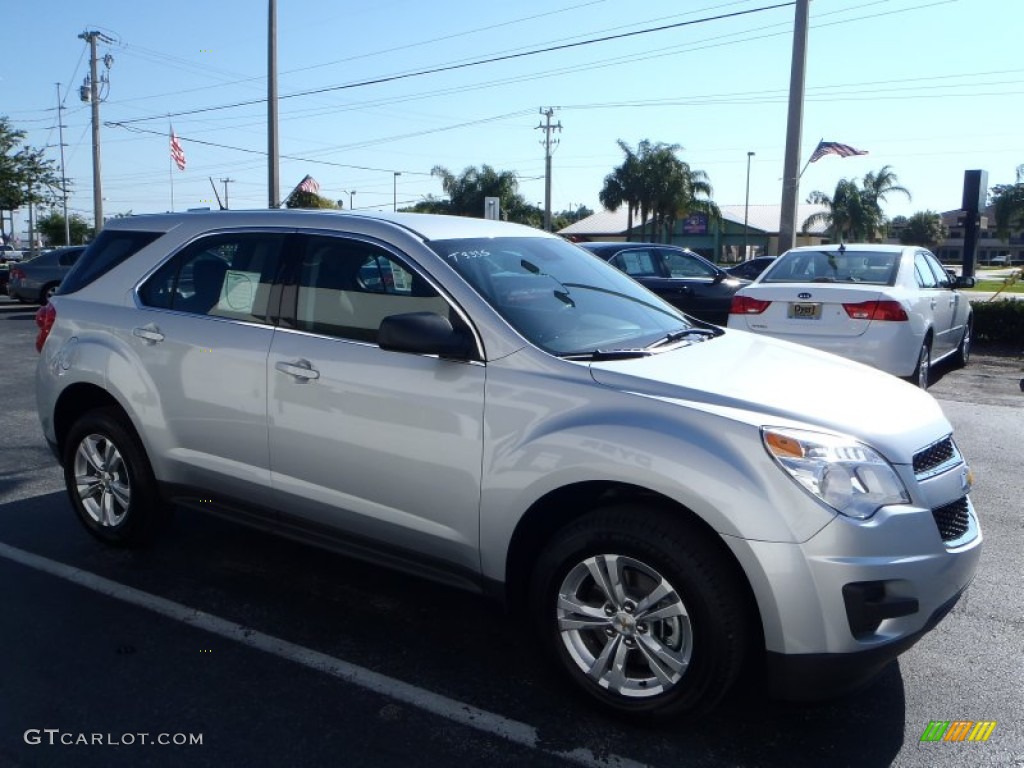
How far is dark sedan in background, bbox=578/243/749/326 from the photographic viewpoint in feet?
43.5

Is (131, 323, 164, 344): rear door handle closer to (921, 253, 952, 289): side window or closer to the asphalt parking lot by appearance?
the asphalt parking lot

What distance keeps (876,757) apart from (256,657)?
7.80ft

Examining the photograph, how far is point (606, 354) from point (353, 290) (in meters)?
1.22

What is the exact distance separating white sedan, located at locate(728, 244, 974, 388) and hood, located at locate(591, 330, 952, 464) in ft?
15.3

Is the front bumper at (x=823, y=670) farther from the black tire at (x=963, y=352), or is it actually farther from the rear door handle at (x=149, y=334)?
the black tire at (x=963, y=352)

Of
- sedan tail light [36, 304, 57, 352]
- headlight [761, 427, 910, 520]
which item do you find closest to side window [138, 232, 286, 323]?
sedan tail light [36, 304, 57, 352]

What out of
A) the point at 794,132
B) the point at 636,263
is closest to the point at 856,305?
the point at 636,263

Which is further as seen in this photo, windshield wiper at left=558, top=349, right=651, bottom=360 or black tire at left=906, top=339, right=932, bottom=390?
black tire at left=906, top=339, right=932, bottom=390

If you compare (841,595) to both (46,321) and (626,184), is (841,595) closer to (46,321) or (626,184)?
(46,321)

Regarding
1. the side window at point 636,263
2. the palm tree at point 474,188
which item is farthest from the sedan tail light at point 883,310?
the palm tree at point 474,188

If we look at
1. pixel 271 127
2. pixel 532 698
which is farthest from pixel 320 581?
pixel 271 127

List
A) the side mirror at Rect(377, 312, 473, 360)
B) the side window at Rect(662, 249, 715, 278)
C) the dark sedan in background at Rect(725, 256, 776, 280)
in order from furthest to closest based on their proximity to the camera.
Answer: the dark sedan in background at Rect(725, 256, 776, 280)
the side window at Rect(662, 249, 715, 278)
the side mirror at Rect(377, 312, 473, 360)

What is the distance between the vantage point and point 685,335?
13.5ft

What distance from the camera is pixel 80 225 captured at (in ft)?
294
